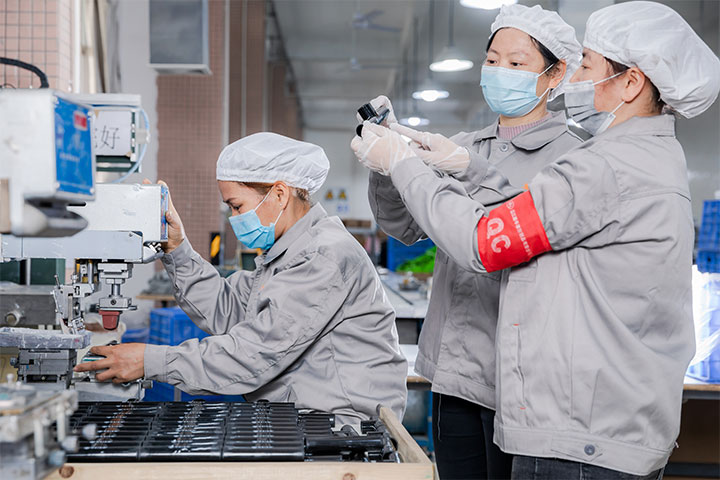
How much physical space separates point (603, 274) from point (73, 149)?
3.29ft

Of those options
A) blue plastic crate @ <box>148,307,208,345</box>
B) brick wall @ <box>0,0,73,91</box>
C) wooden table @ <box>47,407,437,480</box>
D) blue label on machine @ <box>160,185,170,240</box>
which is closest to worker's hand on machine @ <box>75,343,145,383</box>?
blue label on machine @ <box>160,185,170,240</box>

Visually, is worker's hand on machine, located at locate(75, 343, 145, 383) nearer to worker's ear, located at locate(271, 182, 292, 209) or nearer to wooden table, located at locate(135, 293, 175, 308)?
worker's ear, located at locate(271, 182, 292, 209)

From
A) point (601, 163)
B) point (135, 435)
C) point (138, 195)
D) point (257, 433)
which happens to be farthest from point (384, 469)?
point (138, 195)

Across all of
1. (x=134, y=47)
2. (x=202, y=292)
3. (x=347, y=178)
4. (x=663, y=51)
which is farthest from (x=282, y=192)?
(x=347, y=178)

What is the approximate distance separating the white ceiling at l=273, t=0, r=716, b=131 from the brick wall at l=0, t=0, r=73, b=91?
4048mm

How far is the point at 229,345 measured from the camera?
5.41 feet

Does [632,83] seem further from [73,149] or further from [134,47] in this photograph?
[134,47]

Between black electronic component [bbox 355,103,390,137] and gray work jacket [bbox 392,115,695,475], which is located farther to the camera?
black electronic component [bbox 355,103,390,137]

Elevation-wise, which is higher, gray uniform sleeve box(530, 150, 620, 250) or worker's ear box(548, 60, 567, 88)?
worker's ear box(548, 60, 567, 88)

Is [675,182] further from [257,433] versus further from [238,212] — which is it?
[238,212]

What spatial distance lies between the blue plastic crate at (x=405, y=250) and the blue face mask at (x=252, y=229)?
18.2 ft

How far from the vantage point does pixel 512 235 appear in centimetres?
133

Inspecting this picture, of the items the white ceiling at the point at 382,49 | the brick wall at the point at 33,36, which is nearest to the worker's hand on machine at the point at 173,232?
the brick wall at the point at 33,36

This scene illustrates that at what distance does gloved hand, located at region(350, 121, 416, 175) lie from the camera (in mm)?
1517
